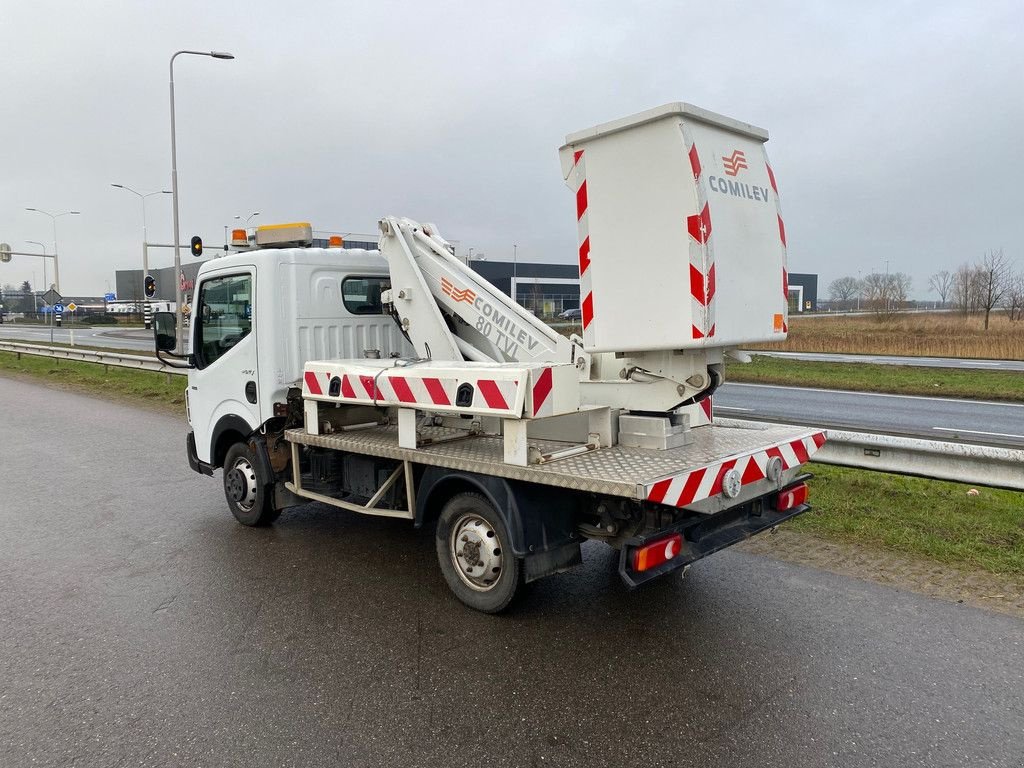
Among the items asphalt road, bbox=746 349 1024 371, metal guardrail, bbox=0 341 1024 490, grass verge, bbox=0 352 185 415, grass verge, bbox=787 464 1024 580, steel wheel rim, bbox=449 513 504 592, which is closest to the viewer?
steel wheel rim, bbox=449 513 504 592

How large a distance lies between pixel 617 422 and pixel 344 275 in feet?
9.67

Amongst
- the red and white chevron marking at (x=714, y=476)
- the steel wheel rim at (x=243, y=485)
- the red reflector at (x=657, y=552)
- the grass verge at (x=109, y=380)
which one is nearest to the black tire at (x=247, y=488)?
the steel wheel rim at (x=243, y=485)

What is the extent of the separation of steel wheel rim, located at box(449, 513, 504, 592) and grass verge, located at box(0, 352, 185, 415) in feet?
35.0

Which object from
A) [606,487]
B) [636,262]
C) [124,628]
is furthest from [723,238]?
[124,628]

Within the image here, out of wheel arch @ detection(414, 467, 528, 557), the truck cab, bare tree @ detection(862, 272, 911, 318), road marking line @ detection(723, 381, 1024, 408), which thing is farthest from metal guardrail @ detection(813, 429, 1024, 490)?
bare tree @ detection(862, 272, 911, 318)

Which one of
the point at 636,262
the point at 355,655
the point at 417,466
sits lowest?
the point at 355,655

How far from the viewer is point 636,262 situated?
4.29 meters

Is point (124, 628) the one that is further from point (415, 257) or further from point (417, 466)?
point (415, 257)

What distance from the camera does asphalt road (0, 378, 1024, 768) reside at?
320 cm

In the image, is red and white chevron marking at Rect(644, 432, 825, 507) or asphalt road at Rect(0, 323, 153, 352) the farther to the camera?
asphalt road at Rect(0, 323, 153, 352)

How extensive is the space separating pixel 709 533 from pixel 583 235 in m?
1.97

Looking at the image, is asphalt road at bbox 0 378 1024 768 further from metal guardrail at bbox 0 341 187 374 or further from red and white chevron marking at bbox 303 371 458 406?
metal guardrail at bbox 0 341 187 374

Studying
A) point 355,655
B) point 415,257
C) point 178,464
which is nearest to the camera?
point 355,655

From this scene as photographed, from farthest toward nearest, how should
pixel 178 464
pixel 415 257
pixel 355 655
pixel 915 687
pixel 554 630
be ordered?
pixel 178 464 < pixel 415 257 < pixel 554 630 < pixel 355 655 < pixel 915 687
